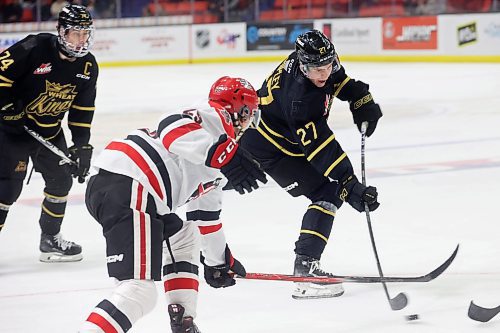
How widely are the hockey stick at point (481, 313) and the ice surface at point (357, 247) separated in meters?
0.02

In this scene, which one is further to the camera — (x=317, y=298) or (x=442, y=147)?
(x=442, y=147)

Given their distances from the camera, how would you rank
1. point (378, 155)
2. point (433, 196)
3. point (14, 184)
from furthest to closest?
point (378, 155), point (433, 196), point (14, 184)

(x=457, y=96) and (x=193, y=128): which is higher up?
(x=193, y=128)

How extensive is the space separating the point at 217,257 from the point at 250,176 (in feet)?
1.07

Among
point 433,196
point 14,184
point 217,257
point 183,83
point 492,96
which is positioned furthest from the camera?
point 183,83

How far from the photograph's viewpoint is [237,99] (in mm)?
2867

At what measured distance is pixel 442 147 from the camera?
23.9 feet

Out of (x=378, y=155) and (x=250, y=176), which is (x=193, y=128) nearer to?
(x=250, y=176)

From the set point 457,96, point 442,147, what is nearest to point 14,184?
point 442,147

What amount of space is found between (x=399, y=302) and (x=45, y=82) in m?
1.73

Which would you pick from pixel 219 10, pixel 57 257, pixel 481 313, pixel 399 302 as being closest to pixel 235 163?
pixel 399 302

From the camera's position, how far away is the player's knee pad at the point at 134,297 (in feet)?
8.57

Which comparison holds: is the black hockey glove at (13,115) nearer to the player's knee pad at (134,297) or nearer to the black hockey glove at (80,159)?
the black hockey glove at (80,159)

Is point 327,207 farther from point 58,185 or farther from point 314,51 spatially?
point 58,185
